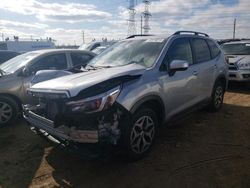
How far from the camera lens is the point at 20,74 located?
6.18 meters

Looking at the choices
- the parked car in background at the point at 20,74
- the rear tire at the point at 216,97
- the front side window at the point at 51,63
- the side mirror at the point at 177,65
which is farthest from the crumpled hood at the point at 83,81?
the rear tire at the point at 216,97

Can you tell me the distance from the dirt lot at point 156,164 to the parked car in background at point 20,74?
2.05ft

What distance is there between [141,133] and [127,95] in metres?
0.69

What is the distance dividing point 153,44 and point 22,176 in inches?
116

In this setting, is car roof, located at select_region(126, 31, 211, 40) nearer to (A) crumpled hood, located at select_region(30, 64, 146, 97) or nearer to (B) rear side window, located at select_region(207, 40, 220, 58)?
(B) rear side window, located at select_region(207, 40, 220, 58)

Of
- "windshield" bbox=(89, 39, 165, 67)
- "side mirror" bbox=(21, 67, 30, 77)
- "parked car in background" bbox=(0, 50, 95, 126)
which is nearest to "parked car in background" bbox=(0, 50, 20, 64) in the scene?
"parked car in background" bbox=(0, 50, 95, 126)

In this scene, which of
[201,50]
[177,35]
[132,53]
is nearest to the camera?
[132,53]

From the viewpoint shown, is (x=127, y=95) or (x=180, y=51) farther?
(x=180, y=51)

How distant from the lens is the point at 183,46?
16.8 feet

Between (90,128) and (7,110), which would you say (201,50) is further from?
(7,110)

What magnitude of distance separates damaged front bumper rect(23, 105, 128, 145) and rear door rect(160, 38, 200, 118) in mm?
1165

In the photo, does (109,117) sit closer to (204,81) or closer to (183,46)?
(183,46)

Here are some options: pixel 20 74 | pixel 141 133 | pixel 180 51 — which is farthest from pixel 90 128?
pixel 20 74

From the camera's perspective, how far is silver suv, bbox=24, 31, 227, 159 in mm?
3420
